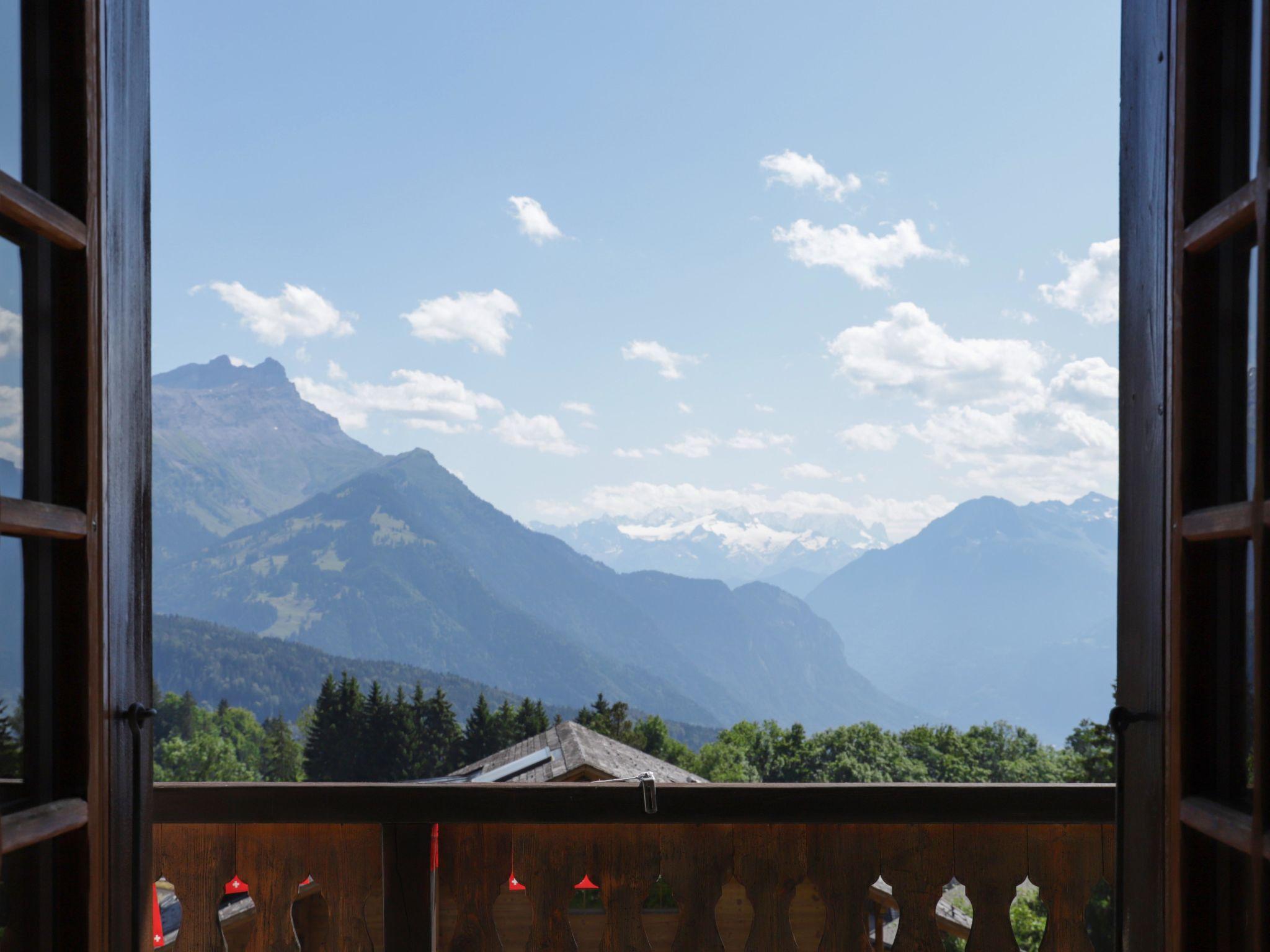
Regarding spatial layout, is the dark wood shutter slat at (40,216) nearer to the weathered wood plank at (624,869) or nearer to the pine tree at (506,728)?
the weathered wood plank at (624,869)

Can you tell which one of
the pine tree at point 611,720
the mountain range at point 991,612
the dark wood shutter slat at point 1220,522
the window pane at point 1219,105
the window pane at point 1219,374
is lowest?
the mountain range at point 991,612

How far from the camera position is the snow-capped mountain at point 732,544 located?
139 metres

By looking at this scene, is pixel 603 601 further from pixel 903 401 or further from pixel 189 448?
pixel 189 448

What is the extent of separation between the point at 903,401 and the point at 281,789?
3248 inches

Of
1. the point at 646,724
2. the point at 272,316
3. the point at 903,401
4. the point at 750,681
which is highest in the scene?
the point at 272,316

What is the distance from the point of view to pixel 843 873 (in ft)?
3.90

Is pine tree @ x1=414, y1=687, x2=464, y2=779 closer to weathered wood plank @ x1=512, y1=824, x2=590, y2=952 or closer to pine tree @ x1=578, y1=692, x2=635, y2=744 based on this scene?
pine tree @ x1=578, y1=692, x2=635, y2=744

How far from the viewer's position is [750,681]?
88.7 meters

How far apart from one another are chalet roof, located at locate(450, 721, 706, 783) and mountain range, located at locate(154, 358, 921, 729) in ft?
210

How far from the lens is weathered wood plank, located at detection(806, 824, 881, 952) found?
1.17 m

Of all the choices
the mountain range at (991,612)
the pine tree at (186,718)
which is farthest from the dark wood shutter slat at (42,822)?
the mountain range at (991,612)

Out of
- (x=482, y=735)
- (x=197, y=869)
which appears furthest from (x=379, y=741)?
(x=197, y=869)

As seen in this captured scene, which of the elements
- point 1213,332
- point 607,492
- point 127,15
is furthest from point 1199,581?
point 607,492

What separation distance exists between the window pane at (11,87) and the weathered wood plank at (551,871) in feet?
3.13
